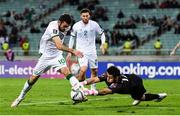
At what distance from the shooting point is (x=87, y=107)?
16188 millimetres

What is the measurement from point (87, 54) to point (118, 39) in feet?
82.1

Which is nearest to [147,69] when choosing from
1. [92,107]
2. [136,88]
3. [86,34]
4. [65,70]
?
[86,34]

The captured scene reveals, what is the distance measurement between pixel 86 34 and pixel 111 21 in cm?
2814

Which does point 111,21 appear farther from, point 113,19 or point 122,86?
point 122,86

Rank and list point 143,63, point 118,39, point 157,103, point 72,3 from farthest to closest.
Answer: point 72,3
point 118,39
point 143,63
point 157,103

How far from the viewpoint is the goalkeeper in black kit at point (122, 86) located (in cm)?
1578

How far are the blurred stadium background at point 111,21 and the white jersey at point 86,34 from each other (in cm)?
2038

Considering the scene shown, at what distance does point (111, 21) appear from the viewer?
160 ft

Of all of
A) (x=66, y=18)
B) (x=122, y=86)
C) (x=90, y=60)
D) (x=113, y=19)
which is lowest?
(x=122, y=86)

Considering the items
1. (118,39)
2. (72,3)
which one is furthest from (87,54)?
(72,3)

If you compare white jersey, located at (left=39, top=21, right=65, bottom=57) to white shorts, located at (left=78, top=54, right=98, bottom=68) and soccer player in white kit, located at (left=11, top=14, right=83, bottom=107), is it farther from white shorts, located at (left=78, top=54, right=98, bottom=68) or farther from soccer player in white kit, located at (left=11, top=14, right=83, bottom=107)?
white shorts, located at (left=78, top=54, right=98, bottom=68)

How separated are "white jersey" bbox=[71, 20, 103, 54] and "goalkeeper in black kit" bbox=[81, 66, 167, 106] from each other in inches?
158

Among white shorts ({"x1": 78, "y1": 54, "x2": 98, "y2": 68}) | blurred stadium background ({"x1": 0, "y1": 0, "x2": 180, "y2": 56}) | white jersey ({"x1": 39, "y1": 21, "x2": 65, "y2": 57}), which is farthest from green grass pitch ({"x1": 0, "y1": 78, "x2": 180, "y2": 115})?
blurred stadium background ({"x1": 0, "y1": 0, "x2": 180, "y2": 56})

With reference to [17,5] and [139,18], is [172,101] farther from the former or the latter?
[17,5]
